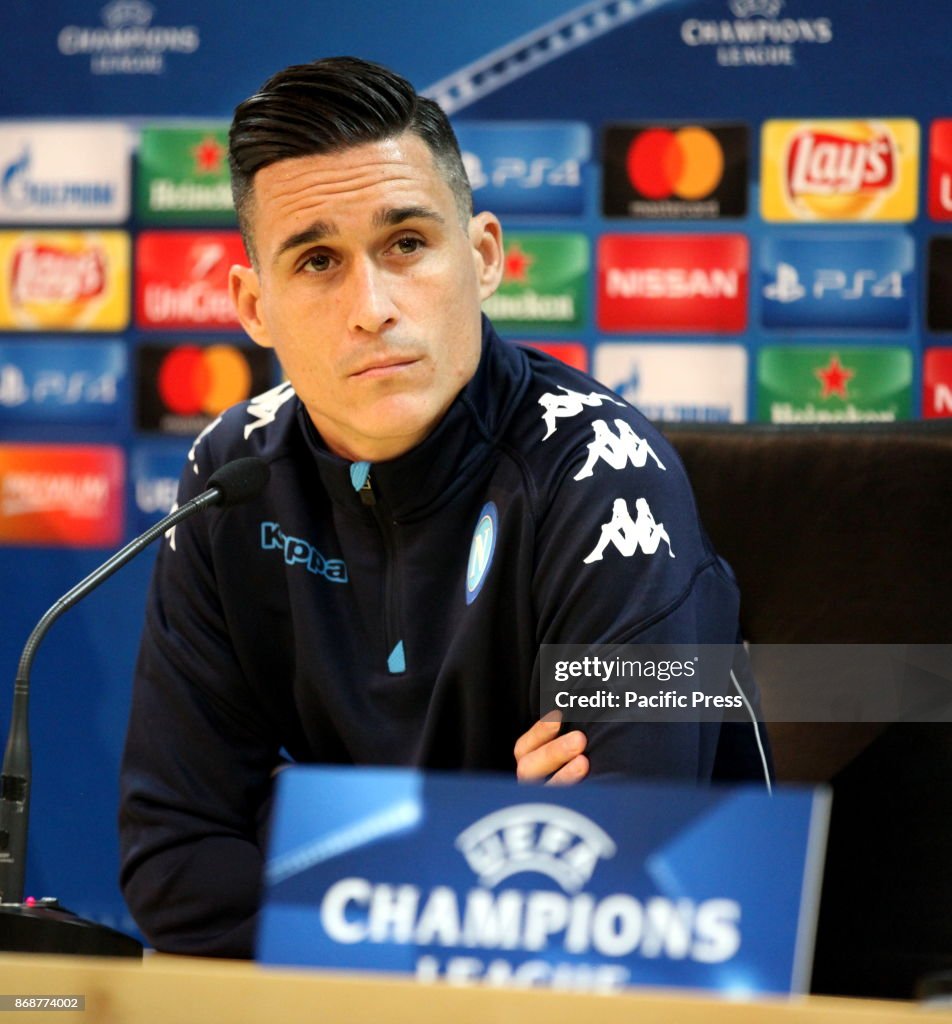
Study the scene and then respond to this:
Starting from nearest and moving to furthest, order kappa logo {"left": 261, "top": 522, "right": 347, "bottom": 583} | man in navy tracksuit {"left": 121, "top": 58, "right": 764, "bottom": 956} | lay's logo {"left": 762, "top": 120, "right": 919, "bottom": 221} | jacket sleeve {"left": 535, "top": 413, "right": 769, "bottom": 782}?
jacket sleeve {"left": 535, "top": 413, "right": 769, "bottom": 782} → man in navy tracksuit {"left": 121, "top": 58, "right": 764, "bottom": 956} → kappa logo {"left": 261, "top": 522, "right": 347, "bottom": 583} → lay's logo {"left": 762, "top": 120, "right": 919, "bottom": 221}

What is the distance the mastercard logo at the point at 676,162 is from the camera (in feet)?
8.02

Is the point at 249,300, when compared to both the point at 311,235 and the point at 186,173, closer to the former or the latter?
the point at 311,235

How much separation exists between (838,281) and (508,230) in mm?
605

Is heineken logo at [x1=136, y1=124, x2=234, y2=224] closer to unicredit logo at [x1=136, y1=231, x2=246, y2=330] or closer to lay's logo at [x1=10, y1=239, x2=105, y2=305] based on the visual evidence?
unicredit logo at [x1=136, y1=231, x2=246, y2=330]

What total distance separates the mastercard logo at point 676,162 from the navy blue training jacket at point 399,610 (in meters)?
1.06

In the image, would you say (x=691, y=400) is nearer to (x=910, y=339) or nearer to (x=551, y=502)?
(x=910, y=339)

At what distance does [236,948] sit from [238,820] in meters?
0.18

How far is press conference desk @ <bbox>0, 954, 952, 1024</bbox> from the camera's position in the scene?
58cm

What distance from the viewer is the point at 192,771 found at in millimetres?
1408

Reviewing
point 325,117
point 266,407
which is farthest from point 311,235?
point 266,407

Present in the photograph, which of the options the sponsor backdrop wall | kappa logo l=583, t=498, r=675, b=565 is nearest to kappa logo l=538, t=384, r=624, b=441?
kappa logo l=583, t=498, r=675, b=565

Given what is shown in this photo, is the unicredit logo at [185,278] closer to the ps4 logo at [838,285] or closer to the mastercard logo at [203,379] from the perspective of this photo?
the mastercard logo at [203,379]

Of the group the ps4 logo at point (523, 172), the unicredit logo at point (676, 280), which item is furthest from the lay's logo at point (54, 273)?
the unicredit logo at point (676, 280)

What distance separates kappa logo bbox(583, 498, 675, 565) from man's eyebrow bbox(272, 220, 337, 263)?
390mm
